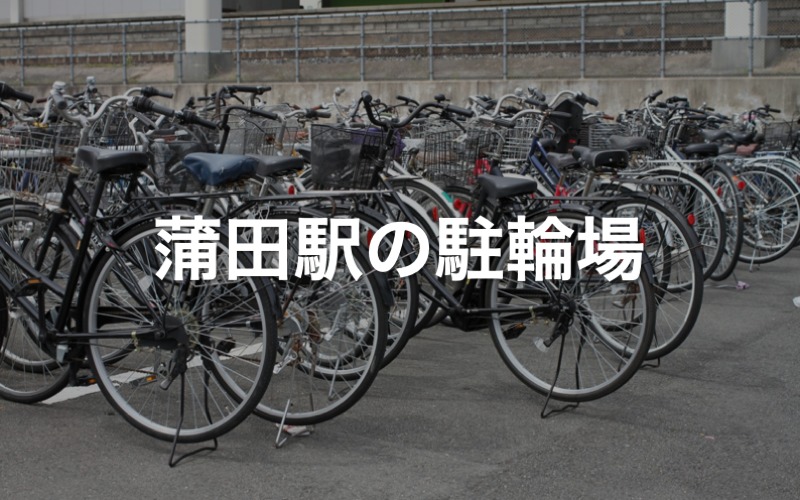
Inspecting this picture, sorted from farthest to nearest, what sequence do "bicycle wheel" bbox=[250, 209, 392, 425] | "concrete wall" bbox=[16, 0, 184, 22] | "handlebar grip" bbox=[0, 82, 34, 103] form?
"concrete wall" bbox=[16, 0, 184, 22] → "handlebar grip" bbox=[0, 82, 34, 103] → "bicycle wheel" bbox=[250, 209, 392, 425]

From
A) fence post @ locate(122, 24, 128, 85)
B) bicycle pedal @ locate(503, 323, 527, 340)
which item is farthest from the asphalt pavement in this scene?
fence post @ locate(122, 24, 128, 85)

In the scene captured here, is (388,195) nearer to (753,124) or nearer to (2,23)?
(753,124)

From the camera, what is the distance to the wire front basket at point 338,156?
5.09 m

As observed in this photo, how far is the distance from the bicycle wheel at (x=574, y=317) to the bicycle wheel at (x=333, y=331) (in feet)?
2.35

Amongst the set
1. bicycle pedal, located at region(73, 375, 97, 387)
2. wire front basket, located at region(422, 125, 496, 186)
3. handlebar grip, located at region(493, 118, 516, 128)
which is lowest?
bicycle pedal, located at region(73, 375, 97, 387)

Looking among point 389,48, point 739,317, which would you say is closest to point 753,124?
point 739,317

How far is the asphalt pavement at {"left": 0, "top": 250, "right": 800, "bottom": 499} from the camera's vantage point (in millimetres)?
4137

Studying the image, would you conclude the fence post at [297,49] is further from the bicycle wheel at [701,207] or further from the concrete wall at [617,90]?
the bicycle wheel at [701,207]

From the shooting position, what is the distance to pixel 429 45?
19.0 meters

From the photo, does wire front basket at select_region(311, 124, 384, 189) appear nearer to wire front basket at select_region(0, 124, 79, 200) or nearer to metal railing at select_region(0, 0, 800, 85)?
→ wire front basket at select_region(0, 124, 79, 200)

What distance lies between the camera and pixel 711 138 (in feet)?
28.0

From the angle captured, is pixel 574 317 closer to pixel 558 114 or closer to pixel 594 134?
pixel 558 114

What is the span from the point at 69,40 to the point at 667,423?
66.0 feet

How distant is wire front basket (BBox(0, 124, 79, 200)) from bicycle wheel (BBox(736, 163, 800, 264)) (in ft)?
18.7
